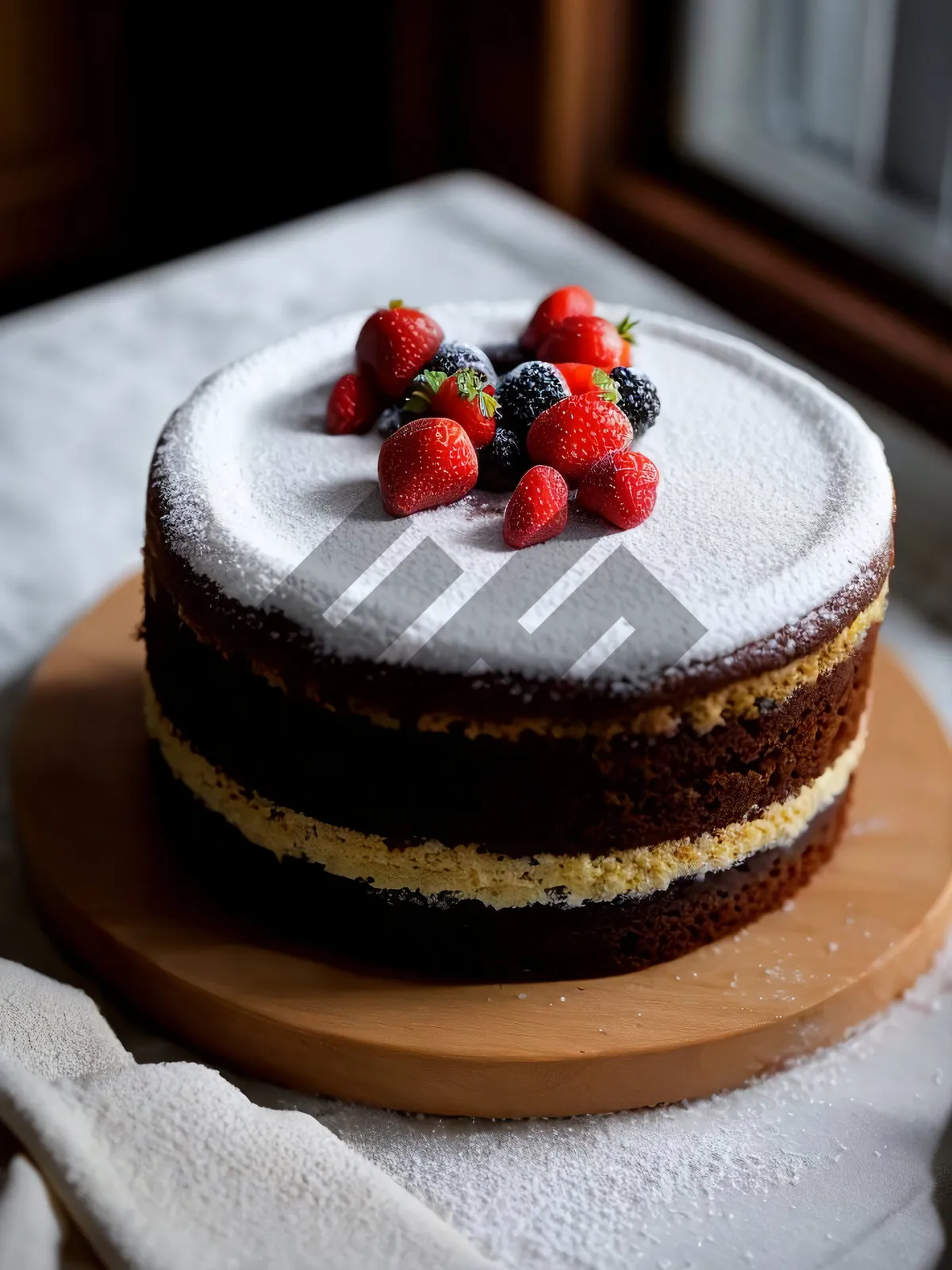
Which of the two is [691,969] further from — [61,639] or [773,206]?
[773,206]

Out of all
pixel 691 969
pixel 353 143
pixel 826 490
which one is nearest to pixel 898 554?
pixel 826 490

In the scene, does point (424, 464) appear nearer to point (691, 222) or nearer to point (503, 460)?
point (503, 460)

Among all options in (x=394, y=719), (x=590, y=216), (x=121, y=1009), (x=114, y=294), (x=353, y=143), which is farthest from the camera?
(x=353, y=143)

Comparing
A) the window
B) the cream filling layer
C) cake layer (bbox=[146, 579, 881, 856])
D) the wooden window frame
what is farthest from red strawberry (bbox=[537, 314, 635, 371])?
the window

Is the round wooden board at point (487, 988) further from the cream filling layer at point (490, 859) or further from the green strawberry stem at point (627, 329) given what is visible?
the green strawberry stem at point (627, 329)

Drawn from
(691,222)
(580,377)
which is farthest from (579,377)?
(691,222)

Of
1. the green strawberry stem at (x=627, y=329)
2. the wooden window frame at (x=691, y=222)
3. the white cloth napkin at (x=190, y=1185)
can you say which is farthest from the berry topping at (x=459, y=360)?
the wooden window frame at (x=691, y=222)
